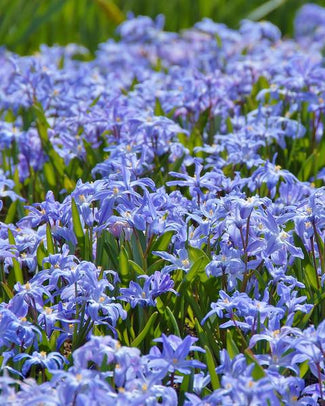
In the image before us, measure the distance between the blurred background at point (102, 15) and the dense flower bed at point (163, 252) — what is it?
7.80 feet

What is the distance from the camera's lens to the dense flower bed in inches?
83.6

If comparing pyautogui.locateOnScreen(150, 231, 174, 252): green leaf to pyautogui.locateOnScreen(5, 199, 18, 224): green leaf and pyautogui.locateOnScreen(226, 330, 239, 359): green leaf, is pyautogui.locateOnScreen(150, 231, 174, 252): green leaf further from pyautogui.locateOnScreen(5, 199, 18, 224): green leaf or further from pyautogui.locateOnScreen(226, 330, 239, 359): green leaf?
pyautogui.locateOnScreen(5, 199, 18, 224): green leaf

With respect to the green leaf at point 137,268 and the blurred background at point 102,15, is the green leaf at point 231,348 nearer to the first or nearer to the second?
the green leaf at point 137,268

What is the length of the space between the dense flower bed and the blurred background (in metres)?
2.38

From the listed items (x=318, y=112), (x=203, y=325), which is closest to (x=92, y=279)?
(x=203, y=325)

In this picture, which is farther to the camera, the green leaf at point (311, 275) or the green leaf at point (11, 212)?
the green leaf at point (11, 212)

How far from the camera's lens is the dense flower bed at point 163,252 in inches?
83.6

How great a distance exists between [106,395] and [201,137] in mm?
2479

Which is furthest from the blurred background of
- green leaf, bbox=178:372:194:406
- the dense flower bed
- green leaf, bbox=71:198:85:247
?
green leaf, bbox=178:372:194:406

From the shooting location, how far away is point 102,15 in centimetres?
792

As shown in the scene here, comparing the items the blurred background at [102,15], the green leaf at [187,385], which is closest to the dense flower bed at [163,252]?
the green leaf at [187,385]

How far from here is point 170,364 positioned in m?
2.14

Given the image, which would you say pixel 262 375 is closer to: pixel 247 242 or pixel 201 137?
pixel 247 242

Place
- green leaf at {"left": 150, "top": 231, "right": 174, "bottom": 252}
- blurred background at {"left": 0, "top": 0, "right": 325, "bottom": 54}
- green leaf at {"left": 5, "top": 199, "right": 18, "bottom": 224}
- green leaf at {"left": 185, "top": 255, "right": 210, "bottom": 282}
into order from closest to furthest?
green leaf at {"left": 185, "top": 255, "right": 210, "bottom": 282}
green leaf at {"left": 150, "top": 231, "right": 174, "bottom": 252}
green leaf at {"left": 5, "top": 199, "right": 18, "bottom": 224}
blurred background at {"left": 0, "top": 0, "right": 325, "bottom": 54}
